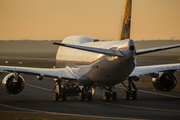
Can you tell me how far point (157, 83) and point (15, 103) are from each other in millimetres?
15508

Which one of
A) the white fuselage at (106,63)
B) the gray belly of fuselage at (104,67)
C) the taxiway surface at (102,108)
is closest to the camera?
the taxiway surface at (102,108)

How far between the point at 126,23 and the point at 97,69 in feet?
17.2

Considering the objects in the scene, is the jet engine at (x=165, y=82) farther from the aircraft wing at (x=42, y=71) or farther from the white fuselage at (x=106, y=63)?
the aircraft wing at (x=42, y=71)

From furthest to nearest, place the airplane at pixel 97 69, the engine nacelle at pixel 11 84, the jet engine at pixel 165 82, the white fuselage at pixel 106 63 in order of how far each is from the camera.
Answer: the jet engine at pixel 165 82, the engine nacelle at pixel 11 84, the airplane at pixel 97 69, the white fuselage at pixel 106 63

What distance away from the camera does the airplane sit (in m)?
31.1

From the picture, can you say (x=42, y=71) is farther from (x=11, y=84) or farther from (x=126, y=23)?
(x=126, y=23)

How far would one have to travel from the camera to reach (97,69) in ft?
113

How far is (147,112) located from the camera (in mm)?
28875

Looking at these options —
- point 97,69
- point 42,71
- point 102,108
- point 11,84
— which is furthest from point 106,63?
point 11,84

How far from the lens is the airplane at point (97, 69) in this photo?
3114 centimetres

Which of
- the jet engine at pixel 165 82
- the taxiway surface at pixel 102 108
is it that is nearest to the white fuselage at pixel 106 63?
the taxiway surface at pixel 102 108

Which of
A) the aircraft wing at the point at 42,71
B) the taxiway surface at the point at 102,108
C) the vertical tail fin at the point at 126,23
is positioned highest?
the vertical tail fin at the point at 126,23

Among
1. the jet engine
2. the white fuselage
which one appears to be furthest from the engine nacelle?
the jet engine

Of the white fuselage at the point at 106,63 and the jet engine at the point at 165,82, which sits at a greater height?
the white fuselage at the point at 106,63
